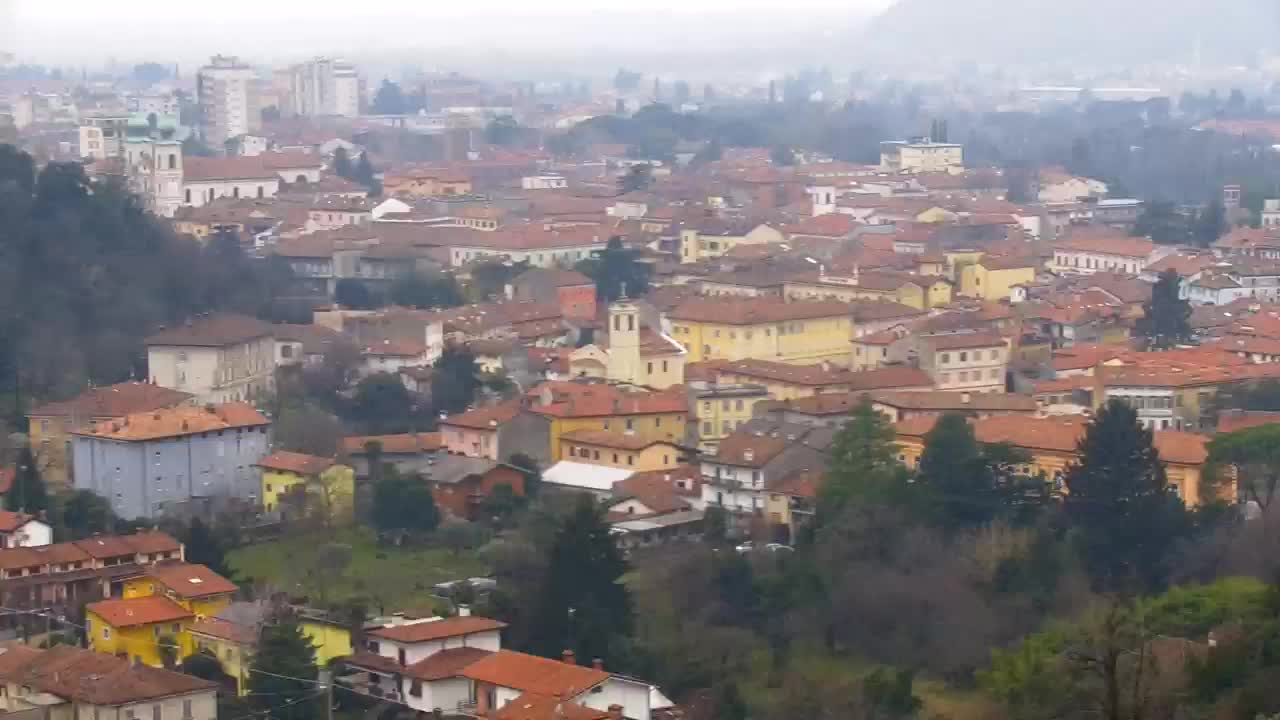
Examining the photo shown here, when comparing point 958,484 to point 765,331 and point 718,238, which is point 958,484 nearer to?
point 765,331

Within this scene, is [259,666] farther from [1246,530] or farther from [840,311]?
[840,311]

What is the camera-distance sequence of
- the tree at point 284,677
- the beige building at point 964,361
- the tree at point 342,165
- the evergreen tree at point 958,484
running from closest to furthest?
the tree at point 284,677
the evergreen tree at point 958,484
the beige building at point 964,361
the tree at point 342,165

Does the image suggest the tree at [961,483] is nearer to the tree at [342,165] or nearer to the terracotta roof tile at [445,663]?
the terracotta roof tile at [445,663]

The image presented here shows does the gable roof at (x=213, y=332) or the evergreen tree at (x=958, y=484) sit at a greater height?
the evergreen tree at (x=958, y=484)

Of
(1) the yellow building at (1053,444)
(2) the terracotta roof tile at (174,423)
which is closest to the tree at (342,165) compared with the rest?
(2) the terracotta roof tile at (174,423)

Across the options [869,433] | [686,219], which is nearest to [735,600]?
[869,433]

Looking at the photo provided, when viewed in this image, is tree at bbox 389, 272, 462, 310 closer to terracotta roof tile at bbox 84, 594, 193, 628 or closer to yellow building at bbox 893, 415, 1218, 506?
yellow building at bbox 893, 415, 1218, 506

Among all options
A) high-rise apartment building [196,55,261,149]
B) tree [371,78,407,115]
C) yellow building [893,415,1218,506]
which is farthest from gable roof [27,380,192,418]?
tree [371,78,407,115]
